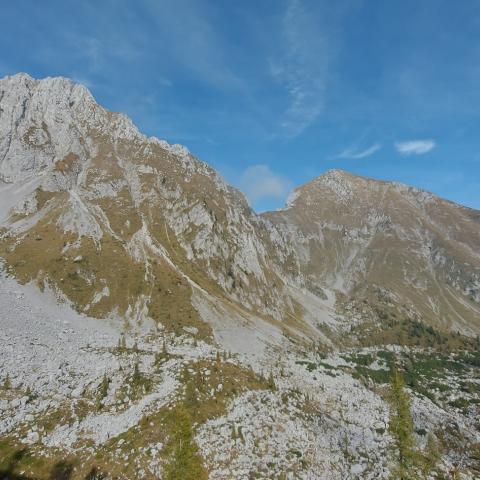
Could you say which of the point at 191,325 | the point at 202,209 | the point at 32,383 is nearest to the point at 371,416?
the point at 191,325

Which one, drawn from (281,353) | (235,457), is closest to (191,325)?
(281,353)

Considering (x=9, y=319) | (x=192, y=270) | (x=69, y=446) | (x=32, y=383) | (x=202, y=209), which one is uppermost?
(x=202, y=209)

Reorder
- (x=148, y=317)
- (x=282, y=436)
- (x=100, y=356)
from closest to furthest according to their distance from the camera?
(x=282, y=436) < (x=100, y=356) < (x=148, y=317)

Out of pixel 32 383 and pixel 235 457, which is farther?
pixel 32 383

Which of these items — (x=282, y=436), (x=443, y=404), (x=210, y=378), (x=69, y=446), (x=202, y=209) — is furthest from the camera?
(x=202, y=209)

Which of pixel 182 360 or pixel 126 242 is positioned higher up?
pixel 126 242

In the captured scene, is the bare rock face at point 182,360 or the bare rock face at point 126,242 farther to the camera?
the bare rock face at point 126,242

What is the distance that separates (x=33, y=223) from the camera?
488ft

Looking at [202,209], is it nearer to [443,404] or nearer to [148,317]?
[148,317]

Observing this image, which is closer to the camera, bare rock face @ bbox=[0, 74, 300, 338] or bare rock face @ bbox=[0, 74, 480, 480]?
bare rock face @ bbox=[0, 74, 480, 480]

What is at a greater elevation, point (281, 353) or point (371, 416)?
point (281, 353)

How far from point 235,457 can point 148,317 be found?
Answer: 6395cm

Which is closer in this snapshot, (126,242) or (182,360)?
(182,360)

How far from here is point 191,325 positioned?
109 metres
